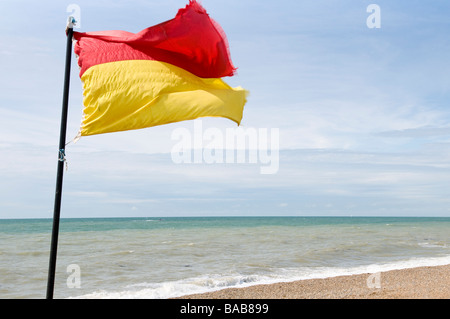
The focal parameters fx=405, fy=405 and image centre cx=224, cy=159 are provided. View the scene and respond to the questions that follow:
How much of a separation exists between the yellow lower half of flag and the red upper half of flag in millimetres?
187

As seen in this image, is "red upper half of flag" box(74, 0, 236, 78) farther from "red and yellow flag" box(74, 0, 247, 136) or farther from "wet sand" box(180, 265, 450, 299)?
"wet sand" box(180, 265, 450, 299)

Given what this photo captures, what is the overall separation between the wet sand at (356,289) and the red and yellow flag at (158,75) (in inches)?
203

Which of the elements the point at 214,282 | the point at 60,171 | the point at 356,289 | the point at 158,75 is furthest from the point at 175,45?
the point at 214,282

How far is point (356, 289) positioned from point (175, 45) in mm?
7041

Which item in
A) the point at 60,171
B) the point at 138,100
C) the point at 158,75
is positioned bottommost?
the point at 60,171

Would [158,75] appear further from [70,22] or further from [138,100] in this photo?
[70,22]

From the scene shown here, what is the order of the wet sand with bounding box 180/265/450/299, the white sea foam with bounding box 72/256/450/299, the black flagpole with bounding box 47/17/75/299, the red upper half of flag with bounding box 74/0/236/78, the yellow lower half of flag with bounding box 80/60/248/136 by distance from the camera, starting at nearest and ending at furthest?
the black flagpole with bounding box 47/17/75/299
the yellow lower half of flag with bounding box 80/60/248/136
the red upper half of flag with bounding box 74/0/236/78
the wet sand with bounding box 180/265/450/299
the white sea foam with bounding box 72/256/450/299

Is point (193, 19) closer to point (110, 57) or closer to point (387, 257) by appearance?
point (110, 57)

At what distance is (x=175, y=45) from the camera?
601cm

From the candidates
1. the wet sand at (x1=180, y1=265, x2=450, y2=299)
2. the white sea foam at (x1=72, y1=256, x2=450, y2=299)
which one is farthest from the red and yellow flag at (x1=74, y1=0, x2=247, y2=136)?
the white sea foam at (x1=72, y1=256, x2=450, y2=299)

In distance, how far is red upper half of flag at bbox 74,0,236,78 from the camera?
5.78 metres

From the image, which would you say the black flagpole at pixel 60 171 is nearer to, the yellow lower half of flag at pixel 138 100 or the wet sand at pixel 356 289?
the yellow lower half of flag at pixel 138 100

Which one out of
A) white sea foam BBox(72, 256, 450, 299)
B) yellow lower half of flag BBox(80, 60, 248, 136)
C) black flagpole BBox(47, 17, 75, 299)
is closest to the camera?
black flagpole BBox(47, 17, 75, 299)
